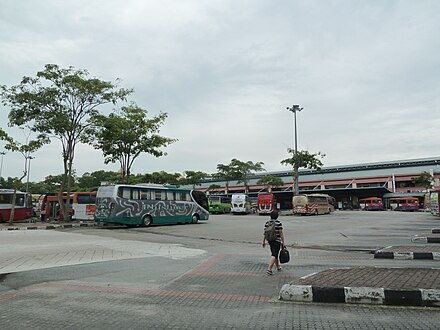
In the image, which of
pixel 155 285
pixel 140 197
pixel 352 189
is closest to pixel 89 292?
pixel 155 285

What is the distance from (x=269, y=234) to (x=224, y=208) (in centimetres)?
3898

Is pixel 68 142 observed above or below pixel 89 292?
above

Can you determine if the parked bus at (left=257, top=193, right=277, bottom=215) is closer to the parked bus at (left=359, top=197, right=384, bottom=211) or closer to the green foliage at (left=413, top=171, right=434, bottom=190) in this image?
the parked bus at (left=359, top=197, right=384, bottom=211)

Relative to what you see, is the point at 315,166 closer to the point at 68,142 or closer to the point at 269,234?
the point at 68,142

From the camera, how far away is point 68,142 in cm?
2531

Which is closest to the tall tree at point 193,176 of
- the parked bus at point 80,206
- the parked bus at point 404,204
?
the parked bus at point 404,204

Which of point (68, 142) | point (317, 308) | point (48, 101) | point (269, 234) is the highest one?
point (48, 101)

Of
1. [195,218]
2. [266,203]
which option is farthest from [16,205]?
[266,203]

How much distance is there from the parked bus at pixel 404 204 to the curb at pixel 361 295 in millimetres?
52965

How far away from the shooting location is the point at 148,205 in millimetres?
24109

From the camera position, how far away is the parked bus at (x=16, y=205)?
2739 centimetres

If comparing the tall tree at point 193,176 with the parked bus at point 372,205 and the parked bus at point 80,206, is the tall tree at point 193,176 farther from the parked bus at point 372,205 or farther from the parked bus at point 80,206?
the parked bus at point 80,206

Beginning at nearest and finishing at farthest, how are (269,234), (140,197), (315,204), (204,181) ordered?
(269,234)
(140,197)
(315,204)
(204,181)

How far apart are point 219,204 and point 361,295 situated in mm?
41056
